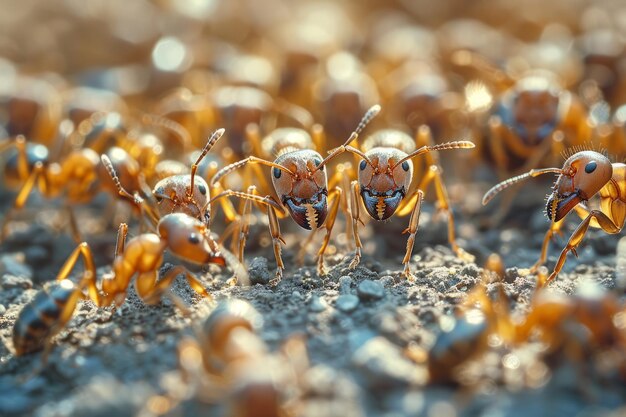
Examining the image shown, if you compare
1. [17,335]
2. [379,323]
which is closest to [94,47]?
[17,335]

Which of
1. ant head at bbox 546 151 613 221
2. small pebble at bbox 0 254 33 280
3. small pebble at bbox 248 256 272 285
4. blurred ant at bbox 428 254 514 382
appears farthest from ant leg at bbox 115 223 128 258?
ant head at bbox 546 151 613 221

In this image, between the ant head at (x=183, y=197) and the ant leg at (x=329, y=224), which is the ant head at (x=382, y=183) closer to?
the ant leg at (x=329, y=224)

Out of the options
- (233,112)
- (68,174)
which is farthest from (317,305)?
(68,174)

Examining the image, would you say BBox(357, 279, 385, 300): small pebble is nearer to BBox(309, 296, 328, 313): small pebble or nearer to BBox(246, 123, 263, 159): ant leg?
BBox(309, 296, 328, 313): small pebble

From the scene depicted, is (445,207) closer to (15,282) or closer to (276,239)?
(276,239)

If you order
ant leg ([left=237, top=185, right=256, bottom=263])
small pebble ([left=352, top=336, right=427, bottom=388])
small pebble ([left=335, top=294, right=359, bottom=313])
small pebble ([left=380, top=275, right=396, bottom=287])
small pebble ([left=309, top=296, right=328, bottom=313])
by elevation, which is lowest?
small pebble ([left=352, top=336, right=427, bottom=388])

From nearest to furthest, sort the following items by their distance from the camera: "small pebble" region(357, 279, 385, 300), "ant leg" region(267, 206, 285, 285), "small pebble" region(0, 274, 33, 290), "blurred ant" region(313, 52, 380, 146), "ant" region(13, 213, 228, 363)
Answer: "ant" region(13, 213, 228, 363) < "small pebble" region(357, 279, 385, 300) < "ant leg" region(267, 206, 285, 285) < "small pebble" region(0, 274, 33, 290) < "blurred ant" region(313, 52, 380, 146)

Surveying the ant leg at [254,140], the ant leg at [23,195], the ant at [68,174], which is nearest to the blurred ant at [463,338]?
the ant leg at [254,140]
